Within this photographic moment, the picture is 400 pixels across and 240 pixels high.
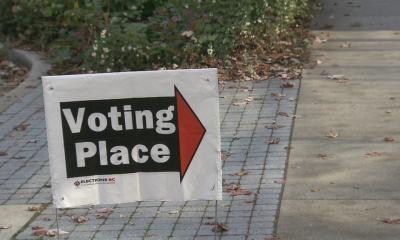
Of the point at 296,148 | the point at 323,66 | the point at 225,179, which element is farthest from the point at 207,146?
the point at 323,66

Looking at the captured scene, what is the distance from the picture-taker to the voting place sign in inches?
142

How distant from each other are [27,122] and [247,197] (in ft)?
12.3

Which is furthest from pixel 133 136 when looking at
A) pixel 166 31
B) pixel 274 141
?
pixel 166 31

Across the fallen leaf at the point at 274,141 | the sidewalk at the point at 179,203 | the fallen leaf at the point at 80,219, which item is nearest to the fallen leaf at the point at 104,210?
the sidewalk at the point at 179,203

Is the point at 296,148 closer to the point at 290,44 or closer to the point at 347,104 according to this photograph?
the point at 347,104

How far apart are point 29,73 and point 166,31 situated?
2611 mm

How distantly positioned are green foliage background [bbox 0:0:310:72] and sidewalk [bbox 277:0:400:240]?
1120mm

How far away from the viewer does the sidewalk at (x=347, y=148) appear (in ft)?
14.3

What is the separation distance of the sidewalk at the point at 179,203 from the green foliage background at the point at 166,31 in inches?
70.5

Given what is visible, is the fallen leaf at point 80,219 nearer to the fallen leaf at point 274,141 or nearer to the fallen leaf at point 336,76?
the fallen leaf at point 274,141

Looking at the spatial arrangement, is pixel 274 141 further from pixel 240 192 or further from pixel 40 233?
pixel 40 233

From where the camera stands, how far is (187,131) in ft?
12.1

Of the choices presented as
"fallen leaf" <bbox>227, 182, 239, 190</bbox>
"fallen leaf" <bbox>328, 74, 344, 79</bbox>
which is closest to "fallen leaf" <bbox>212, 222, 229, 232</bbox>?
"fallen leaf" <bbox>227, 182, 239, 190</bbox>

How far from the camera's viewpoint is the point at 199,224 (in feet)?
14.6
